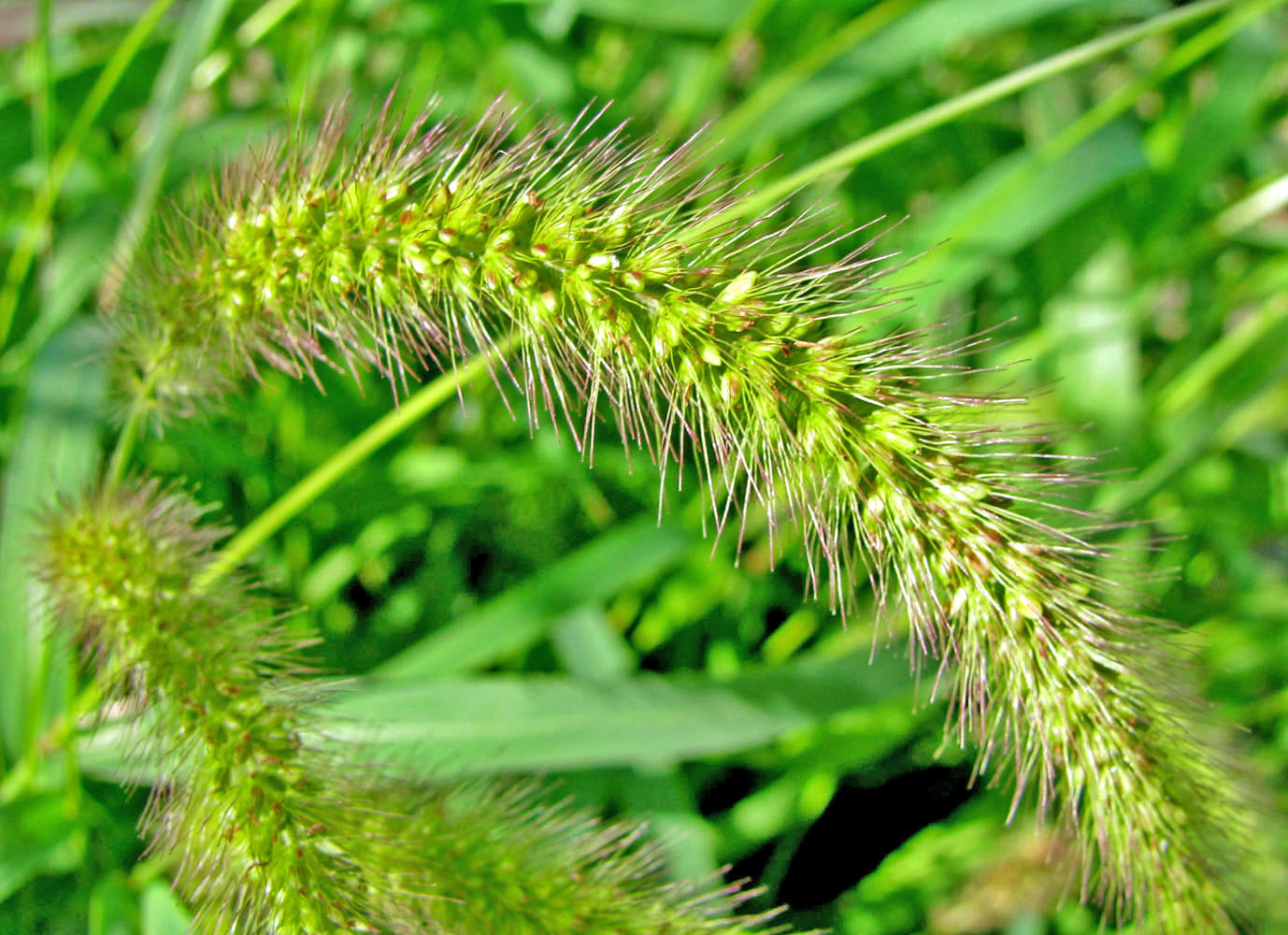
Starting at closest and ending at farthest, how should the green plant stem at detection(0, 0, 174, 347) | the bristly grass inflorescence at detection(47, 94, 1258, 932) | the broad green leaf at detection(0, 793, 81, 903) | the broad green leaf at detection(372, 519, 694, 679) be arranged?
the bristly grass inflorescence at detection(47, 94, 1258, 932)
the broad green leaf at detection(0, 793, 81, 903)
the green plant stem at detection(0, 0, 174, 347)
the broad green leaf at detection(372, 519, 694, 679)

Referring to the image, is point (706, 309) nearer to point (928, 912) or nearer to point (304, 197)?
point (304, 197)

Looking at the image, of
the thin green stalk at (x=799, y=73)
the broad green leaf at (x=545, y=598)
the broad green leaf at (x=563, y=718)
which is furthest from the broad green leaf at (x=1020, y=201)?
the broad green leaf at (x=563, y=718)

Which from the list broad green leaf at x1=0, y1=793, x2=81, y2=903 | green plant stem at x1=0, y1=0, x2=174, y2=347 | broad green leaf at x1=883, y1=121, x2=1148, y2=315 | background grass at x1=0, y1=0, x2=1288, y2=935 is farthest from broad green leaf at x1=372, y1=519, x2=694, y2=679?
green plant stem at x1=0, y1=0, x2=174, y2=347

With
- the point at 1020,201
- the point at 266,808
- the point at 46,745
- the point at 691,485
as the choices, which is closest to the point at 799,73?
the point at 1020,201

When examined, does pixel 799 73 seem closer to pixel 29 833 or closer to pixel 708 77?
pixel 708 77

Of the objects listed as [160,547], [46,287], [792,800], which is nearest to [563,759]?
[792,800]

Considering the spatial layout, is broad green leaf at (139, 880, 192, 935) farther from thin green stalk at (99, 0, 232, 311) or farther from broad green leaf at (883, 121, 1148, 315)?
broad green leaf at (883, 121, 1148, 315)
